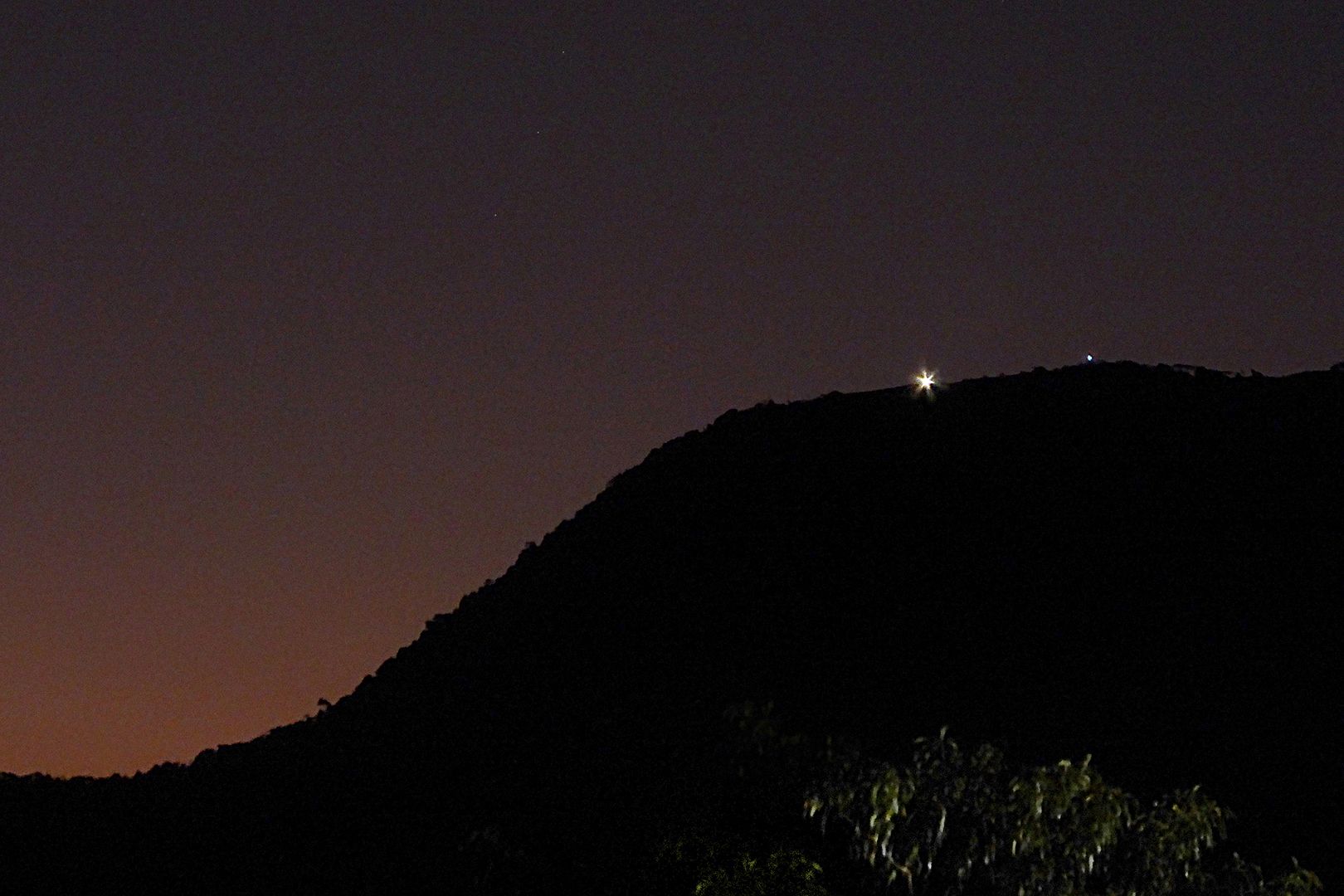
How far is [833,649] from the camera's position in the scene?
47562 millimetres

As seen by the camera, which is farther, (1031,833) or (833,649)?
(833,649)

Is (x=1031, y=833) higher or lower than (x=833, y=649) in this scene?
lower

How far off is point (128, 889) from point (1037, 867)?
91.0 feet

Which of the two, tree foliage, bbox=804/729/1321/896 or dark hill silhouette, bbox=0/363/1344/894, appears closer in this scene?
tree foliage, bbox=804/729/1321/896

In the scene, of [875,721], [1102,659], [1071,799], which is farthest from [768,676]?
[1071,799]

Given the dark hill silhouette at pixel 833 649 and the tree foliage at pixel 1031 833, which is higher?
the dark hill silhouette at pixel 833 649

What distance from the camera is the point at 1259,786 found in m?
42.6

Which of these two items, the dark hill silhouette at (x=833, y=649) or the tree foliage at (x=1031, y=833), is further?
the dark hill silhouette at (x=833, y=649)

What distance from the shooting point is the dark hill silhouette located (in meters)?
43.8

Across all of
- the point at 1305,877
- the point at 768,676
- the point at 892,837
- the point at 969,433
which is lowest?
the point at 1305,877

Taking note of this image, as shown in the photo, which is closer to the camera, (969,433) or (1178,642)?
(1178,642)

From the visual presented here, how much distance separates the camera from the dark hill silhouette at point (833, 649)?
4381cm

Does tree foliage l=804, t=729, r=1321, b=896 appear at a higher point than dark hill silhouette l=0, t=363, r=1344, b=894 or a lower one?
lower

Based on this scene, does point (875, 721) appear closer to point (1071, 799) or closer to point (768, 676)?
point (768, 676)
